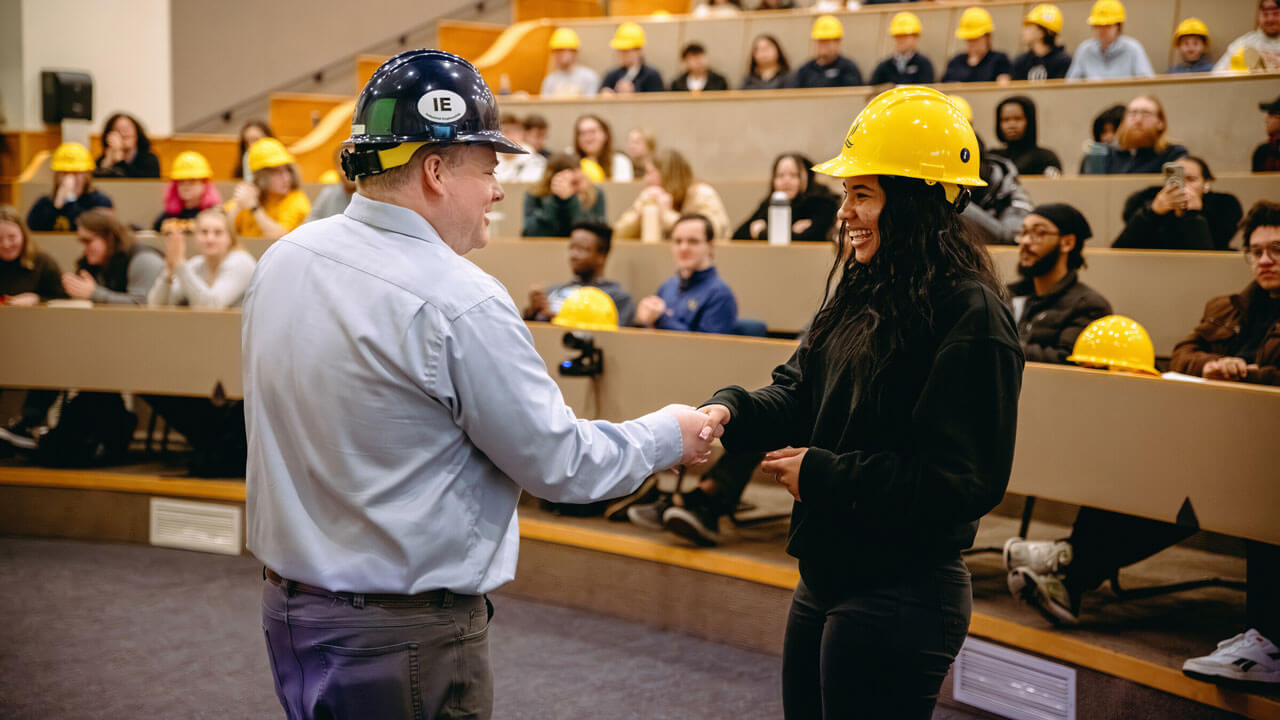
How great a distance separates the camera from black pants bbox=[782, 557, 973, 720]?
4.63 feet

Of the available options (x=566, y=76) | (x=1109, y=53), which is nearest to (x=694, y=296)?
(x=1109, y=53)

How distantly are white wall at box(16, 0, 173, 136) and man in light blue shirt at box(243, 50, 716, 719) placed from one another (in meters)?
8.15

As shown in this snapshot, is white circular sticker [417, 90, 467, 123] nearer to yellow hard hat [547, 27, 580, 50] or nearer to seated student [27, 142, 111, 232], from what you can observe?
seated student [27, 142, 111, 232]

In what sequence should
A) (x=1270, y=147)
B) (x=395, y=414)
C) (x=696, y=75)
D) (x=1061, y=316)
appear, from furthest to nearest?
(x=696, y=75), (x=1270, y=147), (x=1061, y=316), (x=395, y=414)

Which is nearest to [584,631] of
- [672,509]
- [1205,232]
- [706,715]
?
[672,509]

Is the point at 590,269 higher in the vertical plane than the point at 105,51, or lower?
lower

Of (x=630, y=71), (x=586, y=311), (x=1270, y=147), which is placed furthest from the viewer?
(x=630, y=71)

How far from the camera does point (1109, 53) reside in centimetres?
621

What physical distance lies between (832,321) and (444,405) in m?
0.63

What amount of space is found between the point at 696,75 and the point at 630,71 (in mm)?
541

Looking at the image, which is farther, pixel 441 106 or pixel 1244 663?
pixel 1244 663

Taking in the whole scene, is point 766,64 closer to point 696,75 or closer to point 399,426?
point 696,75

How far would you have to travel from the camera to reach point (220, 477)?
4227 mm

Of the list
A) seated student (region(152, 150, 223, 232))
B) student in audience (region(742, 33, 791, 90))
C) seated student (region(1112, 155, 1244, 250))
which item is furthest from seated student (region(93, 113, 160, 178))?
seated student (region(1112, 155, 1244, 250))
